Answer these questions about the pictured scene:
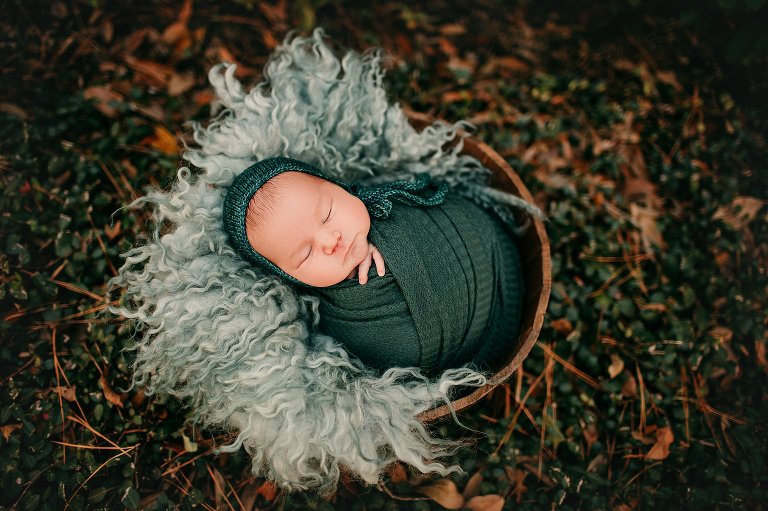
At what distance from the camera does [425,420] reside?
6.21 ft

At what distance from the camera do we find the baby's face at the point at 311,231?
183 cm

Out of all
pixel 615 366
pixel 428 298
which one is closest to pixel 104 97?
pixel 428 298

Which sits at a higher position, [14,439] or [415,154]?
[415,154]

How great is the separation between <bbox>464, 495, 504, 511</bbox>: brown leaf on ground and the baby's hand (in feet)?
3.51

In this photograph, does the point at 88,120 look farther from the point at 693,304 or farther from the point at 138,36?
the point at 693,304

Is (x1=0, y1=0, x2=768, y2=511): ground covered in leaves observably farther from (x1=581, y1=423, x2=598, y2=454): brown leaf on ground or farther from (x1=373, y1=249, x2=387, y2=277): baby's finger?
(x1=373, y1=249, x2=387, y2=277): baby's finger

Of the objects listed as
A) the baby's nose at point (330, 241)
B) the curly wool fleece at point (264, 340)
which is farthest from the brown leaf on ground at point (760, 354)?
the baby's nose at point (330, 241)

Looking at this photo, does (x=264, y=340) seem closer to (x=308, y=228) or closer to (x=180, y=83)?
(x=308, y=228)

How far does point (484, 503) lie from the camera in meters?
2.18

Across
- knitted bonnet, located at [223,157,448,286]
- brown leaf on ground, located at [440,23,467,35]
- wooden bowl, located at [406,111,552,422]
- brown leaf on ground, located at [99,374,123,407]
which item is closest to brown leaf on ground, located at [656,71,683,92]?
brown leaf on ground, located at [440,23,467,35]

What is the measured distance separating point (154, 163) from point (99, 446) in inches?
52.4

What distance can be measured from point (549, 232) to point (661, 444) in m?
1.09

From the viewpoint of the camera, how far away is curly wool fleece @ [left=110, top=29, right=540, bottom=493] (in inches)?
72.2

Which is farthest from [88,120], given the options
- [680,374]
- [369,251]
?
[680,374]
